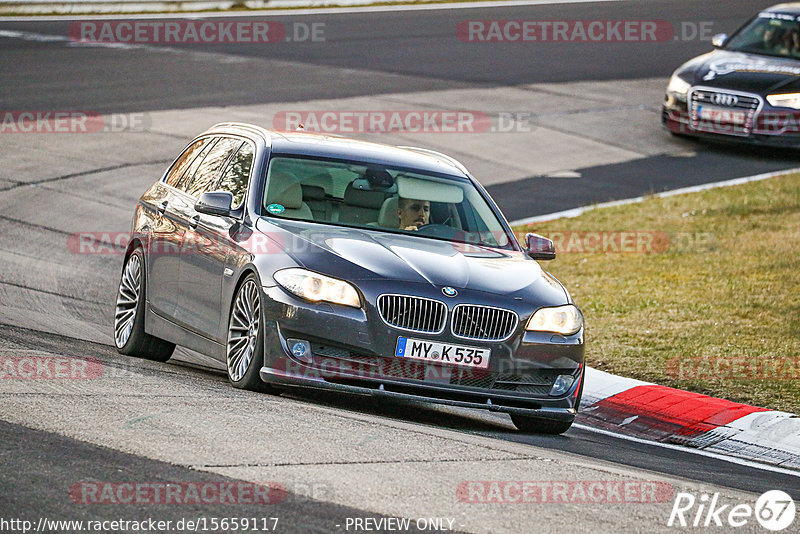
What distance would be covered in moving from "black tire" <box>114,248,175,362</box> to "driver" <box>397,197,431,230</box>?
80.5 inches

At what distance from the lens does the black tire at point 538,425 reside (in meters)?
8.69

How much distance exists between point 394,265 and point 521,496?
2.26 meters

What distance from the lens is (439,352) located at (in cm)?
788

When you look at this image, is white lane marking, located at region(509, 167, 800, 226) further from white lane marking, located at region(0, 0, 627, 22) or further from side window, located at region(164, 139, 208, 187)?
white lane marking, located at region(0, 0, 627, 22)

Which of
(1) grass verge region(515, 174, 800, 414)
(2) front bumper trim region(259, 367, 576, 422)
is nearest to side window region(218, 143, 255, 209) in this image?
(2) front bumper trim region(259, 367, 576, 422)

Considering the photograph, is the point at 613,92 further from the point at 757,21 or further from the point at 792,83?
the point at 792,83

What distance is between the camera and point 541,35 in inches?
1271

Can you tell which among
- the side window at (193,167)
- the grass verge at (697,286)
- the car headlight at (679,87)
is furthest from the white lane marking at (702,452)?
the car headlight at (679,87)

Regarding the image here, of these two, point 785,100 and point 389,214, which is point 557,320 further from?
point 785,100

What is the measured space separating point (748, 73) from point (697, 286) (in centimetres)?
855

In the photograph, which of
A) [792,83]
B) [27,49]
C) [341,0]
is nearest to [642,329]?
[792,83]

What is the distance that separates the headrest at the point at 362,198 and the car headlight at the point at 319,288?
127 cm

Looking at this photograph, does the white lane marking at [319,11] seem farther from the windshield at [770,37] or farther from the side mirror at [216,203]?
the side mirror at [216,203]

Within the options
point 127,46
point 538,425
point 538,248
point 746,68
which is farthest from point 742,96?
point 127,46
